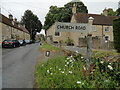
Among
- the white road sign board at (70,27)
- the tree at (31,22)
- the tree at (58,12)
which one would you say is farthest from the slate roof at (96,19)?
the tree at (31,22)

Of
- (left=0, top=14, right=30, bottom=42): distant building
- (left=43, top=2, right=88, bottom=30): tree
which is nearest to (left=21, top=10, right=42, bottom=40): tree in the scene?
(left=43, top=2, right=88, bottom=30): tree

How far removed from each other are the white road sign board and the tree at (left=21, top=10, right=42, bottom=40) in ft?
275

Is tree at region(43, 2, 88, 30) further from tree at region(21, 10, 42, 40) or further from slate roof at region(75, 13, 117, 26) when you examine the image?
tree at region(21, 10, 42, 40)

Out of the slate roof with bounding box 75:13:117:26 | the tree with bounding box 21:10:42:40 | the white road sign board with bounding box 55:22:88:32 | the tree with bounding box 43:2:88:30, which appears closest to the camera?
the white road sign board with bounding box 55:22:88:32

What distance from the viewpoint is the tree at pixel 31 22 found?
88.7 m

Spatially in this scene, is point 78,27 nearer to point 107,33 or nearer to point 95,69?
point 95,69

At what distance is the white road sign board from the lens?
591cm

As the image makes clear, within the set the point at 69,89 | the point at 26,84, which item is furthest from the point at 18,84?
the point at 69,89

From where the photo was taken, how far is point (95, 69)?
18.7 feet

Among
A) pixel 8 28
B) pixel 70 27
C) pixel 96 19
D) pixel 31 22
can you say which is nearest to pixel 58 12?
pixel 96 19

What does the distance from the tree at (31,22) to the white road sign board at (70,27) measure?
83.8m

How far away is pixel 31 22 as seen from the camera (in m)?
89.1

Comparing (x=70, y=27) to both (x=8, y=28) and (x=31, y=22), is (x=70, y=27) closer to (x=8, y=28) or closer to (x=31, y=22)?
(x=8, y=28)

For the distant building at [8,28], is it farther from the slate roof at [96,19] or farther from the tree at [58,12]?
the slate roof at [96,19]
